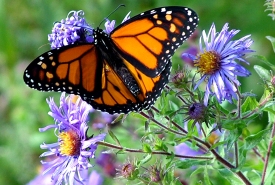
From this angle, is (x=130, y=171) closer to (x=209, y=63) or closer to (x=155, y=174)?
(x=155, y=174)

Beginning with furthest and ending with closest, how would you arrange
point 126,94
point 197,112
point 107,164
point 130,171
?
point 107,164 < point 126,94 < point 130,171 < point 197,112

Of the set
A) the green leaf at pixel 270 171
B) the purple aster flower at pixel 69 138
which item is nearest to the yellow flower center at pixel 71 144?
the purple aster flower at pixel 69 138

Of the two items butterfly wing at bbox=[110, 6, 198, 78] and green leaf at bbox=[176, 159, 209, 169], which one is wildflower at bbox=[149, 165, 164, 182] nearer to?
green leaf at bbox=[176, 159, 209, 169]

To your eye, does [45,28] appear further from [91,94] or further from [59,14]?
[91,94]

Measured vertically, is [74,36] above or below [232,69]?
above

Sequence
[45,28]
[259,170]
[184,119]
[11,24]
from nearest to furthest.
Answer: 1. [184,119]
2. [259,170]
3. [45,28]
4. [11,24]

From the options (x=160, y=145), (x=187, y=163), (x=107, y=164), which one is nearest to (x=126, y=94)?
(x=160, y=145)

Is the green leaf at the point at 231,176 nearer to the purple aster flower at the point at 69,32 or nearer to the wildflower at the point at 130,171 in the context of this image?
the wildflower at the point at 130,171

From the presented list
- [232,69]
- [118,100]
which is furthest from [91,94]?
[232,69]
